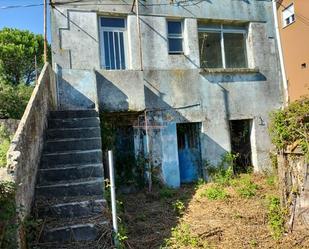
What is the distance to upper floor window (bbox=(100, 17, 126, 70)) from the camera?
10695 millimetres

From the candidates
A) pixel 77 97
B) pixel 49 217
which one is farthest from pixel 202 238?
pixel 77 97

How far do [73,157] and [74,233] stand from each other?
79.1 inches

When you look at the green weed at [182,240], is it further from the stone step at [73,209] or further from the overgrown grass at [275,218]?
the overgrown grass at [275,218]

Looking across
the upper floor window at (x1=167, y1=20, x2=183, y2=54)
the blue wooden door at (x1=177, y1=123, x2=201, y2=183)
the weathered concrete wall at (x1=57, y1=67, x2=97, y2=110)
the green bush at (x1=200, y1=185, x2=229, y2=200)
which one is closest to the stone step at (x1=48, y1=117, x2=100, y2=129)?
the weathered concrete wall at (x1=57, y1=67, x2=97, y2=110)

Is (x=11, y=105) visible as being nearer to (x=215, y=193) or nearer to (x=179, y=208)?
(x=179, y=208)

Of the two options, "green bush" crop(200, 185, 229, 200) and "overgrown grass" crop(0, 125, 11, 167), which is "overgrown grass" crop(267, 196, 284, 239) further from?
"overgrown grass" crop(0, 125, 11, 167)

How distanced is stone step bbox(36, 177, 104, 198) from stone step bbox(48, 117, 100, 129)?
2.10 m

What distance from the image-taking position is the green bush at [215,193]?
28.8 feet

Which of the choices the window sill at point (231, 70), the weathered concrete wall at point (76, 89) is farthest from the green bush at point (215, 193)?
the window sill at point (231, 70)

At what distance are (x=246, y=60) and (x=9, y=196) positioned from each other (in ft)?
32.6

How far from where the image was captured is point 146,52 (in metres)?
10.8

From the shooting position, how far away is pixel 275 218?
679 cm

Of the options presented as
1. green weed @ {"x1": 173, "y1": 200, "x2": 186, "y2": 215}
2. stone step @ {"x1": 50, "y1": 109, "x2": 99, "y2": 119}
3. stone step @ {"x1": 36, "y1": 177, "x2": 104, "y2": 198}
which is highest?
stone step @ {"x1": 50, "y1": 109, "x2": 99, "y2": 119}

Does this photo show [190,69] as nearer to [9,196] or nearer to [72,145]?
[72,145]
